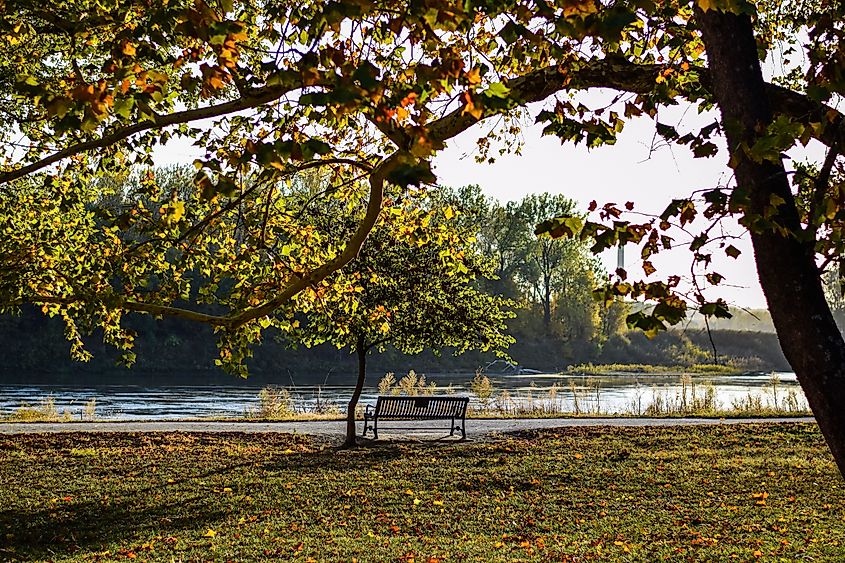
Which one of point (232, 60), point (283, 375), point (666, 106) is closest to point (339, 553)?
point (666, 106)

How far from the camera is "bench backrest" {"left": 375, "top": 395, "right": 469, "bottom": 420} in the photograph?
15954 mm

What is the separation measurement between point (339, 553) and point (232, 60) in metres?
4.88

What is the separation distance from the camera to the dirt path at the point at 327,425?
667 inches

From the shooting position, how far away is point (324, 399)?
1154 inches

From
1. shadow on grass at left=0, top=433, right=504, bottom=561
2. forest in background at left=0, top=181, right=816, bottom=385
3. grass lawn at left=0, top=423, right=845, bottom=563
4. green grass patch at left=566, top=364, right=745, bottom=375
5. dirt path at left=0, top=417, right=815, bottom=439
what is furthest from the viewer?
green grass patch at left=566, top=364, right=745, bottom=375

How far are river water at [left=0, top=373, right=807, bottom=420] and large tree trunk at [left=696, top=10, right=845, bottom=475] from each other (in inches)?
665

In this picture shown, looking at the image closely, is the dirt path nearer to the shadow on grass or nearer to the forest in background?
the shadow on grass

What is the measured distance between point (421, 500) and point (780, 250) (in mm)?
6379

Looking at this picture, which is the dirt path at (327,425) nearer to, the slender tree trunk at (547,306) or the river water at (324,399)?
the river water at (324,399)

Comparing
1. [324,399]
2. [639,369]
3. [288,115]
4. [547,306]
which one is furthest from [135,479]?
[547,306]

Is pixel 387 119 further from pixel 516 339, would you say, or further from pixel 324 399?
pixel 516 339

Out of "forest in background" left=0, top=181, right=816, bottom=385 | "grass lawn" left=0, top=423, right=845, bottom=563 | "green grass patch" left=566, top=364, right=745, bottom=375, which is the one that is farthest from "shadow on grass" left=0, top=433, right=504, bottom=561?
"green grass patch" left=566, top=364, right=745, bottom=375

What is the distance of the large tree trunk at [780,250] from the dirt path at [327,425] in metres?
12.4

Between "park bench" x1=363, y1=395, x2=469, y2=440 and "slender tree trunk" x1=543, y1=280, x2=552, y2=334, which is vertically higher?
"slender tree trunk" x1=543, y1=280, x2=552, y2=334
